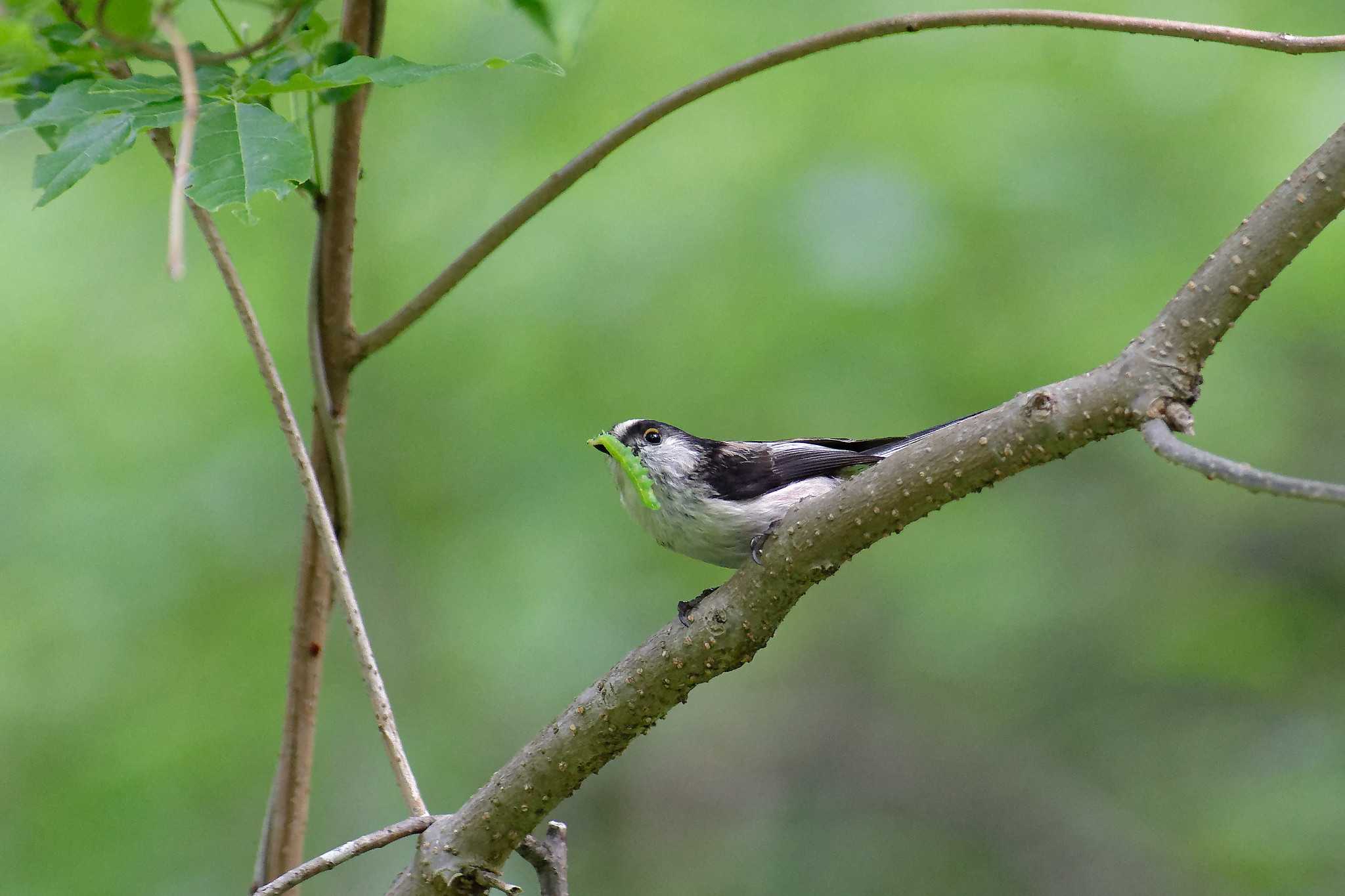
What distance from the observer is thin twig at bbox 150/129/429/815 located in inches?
82.4

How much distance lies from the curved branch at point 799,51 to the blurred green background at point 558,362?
2.25m

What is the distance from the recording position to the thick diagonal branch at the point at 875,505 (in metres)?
1.55

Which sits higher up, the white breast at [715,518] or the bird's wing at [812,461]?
the bird's wing at [812,461]

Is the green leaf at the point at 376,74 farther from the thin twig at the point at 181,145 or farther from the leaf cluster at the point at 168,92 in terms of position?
the thin twig at the point at 181,145

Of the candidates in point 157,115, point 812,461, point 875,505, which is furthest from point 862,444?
point 157,115

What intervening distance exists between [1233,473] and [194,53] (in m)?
1.94

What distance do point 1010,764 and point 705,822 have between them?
1.87 metres

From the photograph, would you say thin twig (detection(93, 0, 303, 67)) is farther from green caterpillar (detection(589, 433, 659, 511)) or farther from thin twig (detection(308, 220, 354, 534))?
green caterpillar (detection(589, 433, 659, 511))

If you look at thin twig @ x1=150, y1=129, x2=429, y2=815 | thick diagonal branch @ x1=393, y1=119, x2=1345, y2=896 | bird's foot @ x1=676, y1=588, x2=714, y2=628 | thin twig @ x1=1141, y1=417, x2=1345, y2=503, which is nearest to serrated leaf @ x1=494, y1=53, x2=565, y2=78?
thin twig @ x1=150, y1=129, x2=429, y2=815

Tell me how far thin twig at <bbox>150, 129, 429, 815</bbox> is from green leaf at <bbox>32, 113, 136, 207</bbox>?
0.81ft

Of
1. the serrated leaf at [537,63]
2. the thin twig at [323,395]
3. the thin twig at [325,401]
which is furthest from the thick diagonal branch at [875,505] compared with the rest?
the serrated leaf at [537,63]

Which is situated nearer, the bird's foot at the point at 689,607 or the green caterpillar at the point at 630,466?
the bird's foot at the point at 689,607

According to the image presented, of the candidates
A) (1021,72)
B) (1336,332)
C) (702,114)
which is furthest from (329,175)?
(1336,332)

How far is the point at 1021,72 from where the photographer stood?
4914 mm
